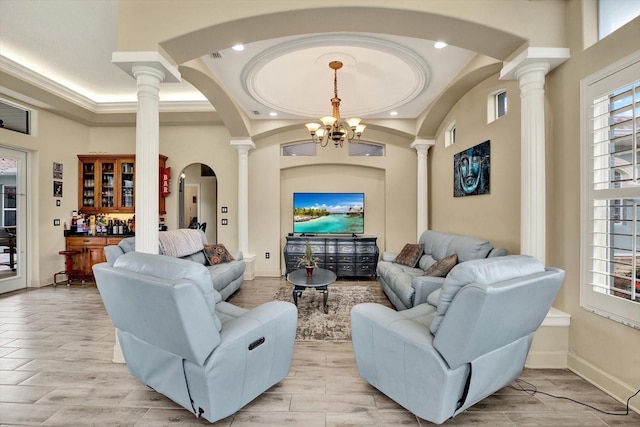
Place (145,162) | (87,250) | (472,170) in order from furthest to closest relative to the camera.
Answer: (87,250)
(472,170)
(145,162)

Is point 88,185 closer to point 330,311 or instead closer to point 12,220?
point 12,220

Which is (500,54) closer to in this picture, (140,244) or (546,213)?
(546,213)

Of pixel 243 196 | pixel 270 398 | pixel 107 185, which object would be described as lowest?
pixel 270 398

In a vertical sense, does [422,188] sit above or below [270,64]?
below

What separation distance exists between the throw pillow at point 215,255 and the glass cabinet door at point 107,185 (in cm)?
269

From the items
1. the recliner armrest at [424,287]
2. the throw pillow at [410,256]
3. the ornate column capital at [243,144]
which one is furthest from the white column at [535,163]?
the ornate column capital at [243,144]

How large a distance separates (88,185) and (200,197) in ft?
8.71

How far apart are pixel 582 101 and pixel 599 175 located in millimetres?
628

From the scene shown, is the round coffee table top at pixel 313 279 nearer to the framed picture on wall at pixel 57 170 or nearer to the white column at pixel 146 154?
the white column at pixel 146 154

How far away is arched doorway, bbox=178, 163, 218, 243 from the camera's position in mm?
8227

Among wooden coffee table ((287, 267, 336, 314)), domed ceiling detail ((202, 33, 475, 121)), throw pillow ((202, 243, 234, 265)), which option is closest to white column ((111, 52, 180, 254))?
domed ceiling detail ((202, 33, 475, 121))

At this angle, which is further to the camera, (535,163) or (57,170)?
(57,170)

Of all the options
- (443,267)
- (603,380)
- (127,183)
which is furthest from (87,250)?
(603,380)

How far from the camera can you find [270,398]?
2.15 metres
